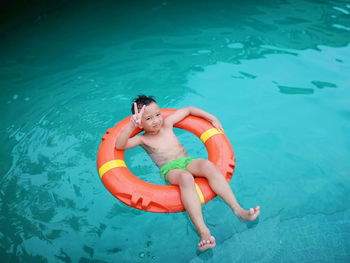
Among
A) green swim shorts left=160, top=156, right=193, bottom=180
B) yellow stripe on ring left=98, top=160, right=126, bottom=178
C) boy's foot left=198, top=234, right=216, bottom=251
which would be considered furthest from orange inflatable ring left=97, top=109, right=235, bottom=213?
boy's foot left=198, top=234, right=216, bottom=251

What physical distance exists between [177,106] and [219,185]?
1853 millimetres

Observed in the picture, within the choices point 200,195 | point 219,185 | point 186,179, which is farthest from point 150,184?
point 219,185

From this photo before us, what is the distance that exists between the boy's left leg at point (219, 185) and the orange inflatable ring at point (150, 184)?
0.06m

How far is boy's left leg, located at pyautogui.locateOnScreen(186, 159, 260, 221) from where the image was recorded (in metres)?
2.23

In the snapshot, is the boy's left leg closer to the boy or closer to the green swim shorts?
the boy

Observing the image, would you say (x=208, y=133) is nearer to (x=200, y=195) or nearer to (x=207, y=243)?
(x=200, y=195)

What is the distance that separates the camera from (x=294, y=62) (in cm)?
453

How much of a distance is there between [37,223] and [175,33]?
12.3 ft

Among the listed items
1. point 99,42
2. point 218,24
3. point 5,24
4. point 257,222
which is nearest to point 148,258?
point 257,222

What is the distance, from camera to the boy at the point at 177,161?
7.38 ft

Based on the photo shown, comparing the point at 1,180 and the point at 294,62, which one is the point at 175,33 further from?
the point at 1,180

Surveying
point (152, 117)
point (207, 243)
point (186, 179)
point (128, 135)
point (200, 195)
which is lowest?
point (207, 243)

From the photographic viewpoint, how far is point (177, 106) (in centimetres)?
404

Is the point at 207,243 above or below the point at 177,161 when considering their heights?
below
